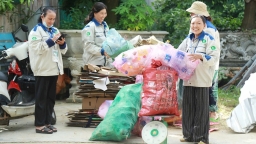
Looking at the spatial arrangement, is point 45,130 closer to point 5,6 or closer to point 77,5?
point 5,6

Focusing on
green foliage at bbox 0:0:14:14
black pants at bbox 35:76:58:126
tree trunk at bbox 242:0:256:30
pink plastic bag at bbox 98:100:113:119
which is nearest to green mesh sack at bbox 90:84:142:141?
pink plastic bag at bbox 98:100:113:119

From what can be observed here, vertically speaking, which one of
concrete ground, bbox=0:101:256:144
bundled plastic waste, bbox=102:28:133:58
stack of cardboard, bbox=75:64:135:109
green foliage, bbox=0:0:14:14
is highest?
green foliage, bbox=0:0:14:14

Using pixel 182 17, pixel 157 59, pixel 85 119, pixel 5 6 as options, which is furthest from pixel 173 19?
pixel 157 59

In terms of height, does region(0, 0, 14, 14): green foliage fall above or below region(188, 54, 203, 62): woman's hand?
above

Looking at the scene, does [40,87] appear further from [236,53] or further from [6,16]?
[236,53]

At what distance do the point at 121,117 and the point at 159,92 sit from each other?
2.64 ft

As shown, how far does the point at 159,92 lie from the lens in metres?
5.96

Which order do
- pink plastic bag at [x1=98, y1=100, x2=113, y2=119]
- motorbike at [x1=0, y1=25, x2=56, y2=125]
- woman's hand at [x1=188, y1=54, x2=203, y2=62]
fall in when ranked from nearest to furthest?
woman's hand at [x1=188, y1=54, x2=203, y2=62] < motorbike at [x1=0, y1=25, x2=56, y2=125] < pink plastic bag at [x1=98, y1=100, x2=113, y2=119]

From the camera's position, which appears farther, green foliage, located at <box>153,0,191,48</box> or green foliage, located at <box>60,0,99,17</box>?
green foliage, located at <box>153,0,191,48</box>

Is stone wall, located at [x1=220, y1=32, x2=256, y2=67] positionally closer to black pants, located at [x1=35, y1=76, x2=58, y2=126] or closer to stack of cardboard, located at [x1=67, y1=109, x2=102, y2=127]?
stack of cardboard, located at [x1=67, y1=109, x2=102, y2=127]

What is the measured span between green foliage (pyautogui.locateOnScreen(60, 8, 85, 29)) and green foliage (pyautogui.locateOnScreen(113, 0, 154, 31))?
0.68 meters

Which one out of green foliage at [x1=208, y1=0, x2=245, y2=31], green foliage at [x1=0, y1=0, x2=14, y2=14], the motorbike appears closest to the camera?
the motorbike

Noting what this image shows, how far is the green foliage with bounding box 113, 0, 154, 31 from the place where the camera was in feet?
32.1

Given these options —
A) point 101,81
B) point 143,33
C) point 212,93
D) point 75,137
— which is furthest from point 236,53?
point 75,137
